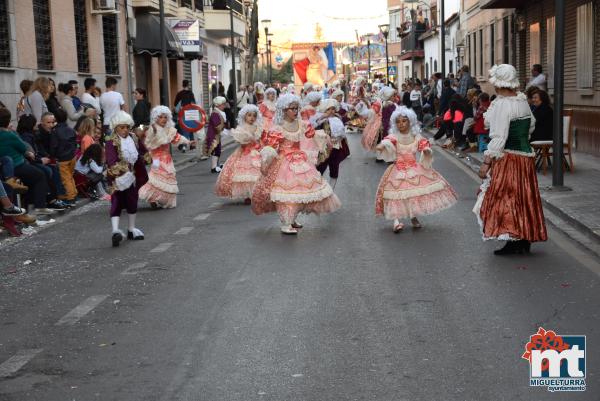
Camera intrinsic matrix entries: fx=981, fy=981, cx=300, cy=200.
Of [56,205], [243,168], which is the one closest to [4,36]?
[56,205]

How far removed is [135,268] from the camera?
922cm

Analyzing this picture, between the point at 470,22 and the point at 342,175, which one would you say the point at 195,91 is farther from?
the point at 342,175

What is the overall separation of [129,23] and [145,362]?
84.4 feet

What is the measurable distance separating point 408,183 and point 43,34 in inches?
552

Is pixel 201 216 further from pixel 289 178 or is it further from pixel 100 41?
pixel 100 41

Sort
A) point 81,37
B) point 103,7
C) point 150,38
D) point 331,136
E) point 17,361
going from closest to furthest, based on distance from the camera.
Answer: point 17,361 < point 331,136 < point 81,37 < point 103,7 < point 150,38

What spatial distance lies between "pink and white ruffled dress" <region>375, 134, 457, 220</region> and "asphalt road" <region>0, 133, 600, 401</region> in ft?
0.99

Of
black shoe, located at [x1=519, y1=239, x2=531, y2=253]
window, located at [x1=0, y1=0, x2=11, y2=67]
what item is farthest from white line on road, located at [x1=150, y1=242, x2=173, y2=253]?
window, located at [x1=0, y1=0, x2=11, y2=67]

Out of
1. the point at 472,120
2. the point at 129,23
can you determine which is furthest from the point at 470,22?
the point at 472,120

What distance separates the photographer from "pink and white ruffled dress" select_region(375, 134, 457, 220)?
36.0ft

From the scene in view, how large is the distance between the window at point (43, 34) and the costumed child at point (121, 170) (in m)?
11.7

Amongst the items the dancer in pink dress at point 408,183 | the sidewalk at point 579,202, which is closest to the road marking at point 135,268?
the dancer in pink dress at point 408,183

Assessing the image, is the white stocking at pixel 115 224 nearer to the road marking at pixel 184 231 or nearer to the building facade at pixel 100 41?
the road marking at pixel 184 231

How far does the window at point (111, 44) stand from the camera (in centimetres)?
2878
